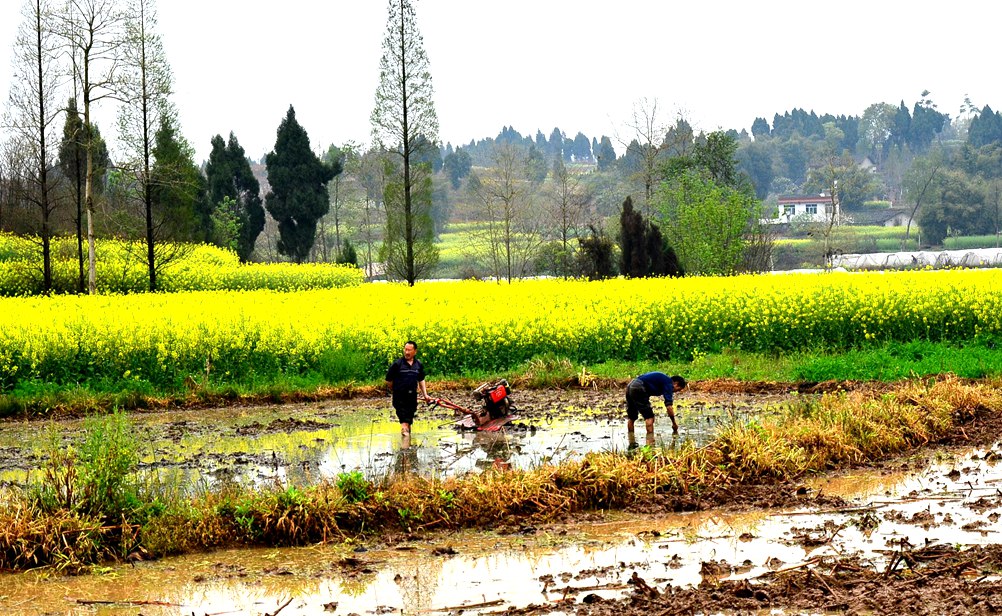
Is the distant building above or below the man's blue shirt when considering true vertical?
above

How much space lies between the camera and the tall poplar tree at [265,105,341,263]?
200 feet

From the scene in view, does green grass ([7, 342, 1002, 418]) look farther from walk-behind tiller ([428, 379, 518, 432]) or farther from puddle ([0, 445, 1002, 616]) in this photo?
puddle ([0, 445, 1002, 616])

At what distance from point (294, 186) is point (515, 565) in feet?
178

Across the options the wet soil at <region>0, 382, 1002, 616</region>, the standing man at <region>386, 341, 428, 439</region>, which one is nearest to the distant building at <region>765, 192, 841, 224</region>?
the standing man at <region>386, 341, 428, 439</region>

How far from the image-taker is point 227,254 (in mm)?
50125

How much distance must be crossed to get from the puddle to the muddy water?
199 cm

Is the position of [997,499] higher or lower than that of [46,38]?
lower

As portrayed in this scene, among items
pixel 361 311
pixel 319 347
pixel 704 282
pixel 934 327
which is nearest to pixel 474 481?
pixel 319 347

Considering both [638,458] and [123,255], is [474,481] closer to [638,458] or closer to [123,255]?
[638,458]

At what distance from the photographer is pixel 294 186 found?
2403 inches

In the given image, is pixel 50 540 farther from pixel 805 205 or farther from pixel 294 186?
pixel 805 205

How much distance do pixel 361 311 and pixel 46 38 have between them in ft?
58.0

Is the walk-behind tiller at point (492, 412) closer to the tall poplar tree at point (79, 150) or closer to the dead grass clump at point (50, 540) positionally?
the dead grass clump at point (50, 540)

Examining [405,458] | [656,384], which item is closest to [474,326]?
[656,384]
